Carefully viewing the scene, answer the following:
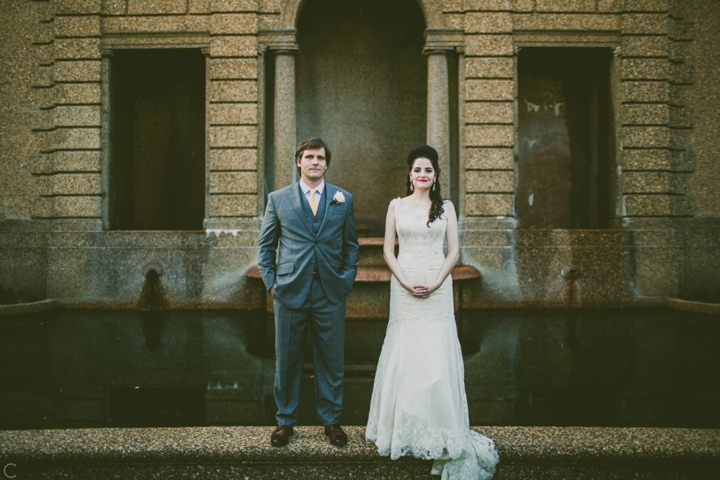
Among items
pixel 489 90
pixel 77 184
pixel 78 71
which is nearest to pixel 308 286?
pixel 489 90

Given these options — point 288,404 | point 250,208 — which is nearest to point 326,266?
point 288,404

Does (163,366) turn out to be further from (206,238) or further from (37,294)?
(37,294)

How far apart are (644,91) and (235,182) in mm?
7688

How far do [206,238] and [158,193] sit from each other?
8.55 ft

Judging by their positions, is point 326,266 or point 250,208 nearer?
point 326,266

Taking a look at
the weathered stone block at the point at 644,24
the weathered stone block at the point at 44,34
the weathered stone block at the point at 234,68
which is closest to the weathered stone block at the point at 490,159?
the weathered stone block at the point at 644,24

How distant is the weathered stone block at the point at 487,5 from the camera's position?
916 cm

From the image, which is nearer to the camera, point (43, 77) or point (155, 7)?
point (155, 7)

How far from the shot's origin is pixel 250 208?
29.9 feet

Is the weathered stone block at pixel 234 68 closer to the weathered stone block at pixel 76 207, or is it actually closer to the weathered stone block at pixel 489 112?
the weathered stone block at pixel 76 207

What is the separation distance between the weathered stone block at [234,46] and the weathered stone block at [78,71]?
7.04ft

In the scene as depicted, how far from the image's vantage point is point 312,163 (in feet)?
11.0

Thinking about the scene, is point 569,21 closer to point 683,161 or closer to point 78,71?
point 683,161

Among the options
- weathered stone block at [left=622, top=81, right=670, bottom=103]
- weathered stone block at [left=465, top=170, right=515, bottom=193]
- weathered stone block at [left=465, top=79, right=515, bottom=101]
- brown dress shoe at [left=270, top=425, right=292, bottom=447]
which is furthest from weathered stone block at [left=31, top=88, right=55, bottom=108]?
weathered stone block at [left=622, top=81, right=670, bottom=103]
